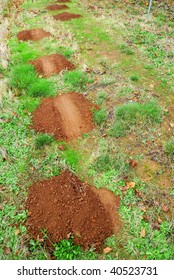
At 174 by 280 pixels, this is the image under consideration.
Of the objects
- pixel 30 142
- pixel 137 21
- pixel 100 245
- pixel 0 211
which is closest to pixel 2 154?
pixel 30 142

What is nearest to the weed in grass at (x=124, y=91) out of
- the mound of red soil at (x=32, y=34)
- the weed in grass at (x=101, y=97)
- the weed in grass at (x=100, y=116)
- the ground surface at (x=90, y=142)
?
the ground surface at (x=90, y=142)

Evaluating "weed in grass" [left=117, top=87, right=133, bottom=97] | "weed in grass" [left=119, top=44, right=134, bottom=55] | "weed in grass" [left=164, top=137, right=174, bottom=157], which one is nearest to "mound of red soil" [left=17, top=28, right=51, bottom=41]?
"weed in grass" [left=119, top=44, right=134, bottom=55]

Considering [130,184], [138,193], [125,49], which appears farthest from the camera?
[125,49]

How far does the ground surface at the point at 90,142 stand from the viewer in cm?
367

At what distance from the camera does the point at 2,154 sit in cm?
486

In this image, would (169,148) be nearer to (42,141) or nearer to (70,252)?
(42,141)

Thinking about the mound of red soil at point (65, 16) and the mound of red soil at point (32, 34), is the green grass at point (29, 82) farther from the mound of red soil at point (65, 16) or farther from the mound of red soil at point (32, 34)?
the mound of red soil at point (65, 16)

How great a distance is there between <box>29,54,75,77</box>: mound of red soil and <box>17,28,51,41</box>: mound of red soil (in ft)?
6.86

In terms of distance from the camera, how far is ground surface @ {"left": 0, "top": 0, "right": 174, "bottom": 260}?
3.67m

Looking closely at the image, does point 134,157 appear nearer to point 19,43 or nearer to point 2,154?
point 2,154

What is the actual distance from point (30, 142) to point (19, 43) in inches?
226

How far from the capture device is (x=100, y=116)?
5641mm

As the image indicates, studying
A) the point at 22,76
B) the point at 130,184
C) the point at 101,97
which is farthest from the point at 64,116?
the point at 130,184

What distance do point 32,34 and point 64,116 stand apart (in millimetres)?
5814
